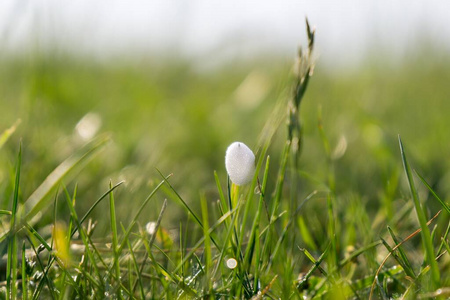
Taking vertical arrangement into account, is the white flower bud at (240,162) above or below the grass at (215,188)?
above

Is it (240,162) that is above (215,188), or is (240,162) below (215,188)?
above

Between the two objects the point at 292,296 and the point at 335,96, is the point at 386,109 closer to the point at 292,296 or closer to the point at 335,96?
the point at 335,96

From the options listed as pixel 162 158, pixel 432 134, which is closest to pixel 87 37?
pixel 162 158

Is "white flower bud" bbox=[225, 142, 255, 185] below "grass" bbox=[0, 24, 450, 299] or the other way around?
the other way around

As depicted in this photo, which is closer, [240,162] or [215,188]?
[240,162]
